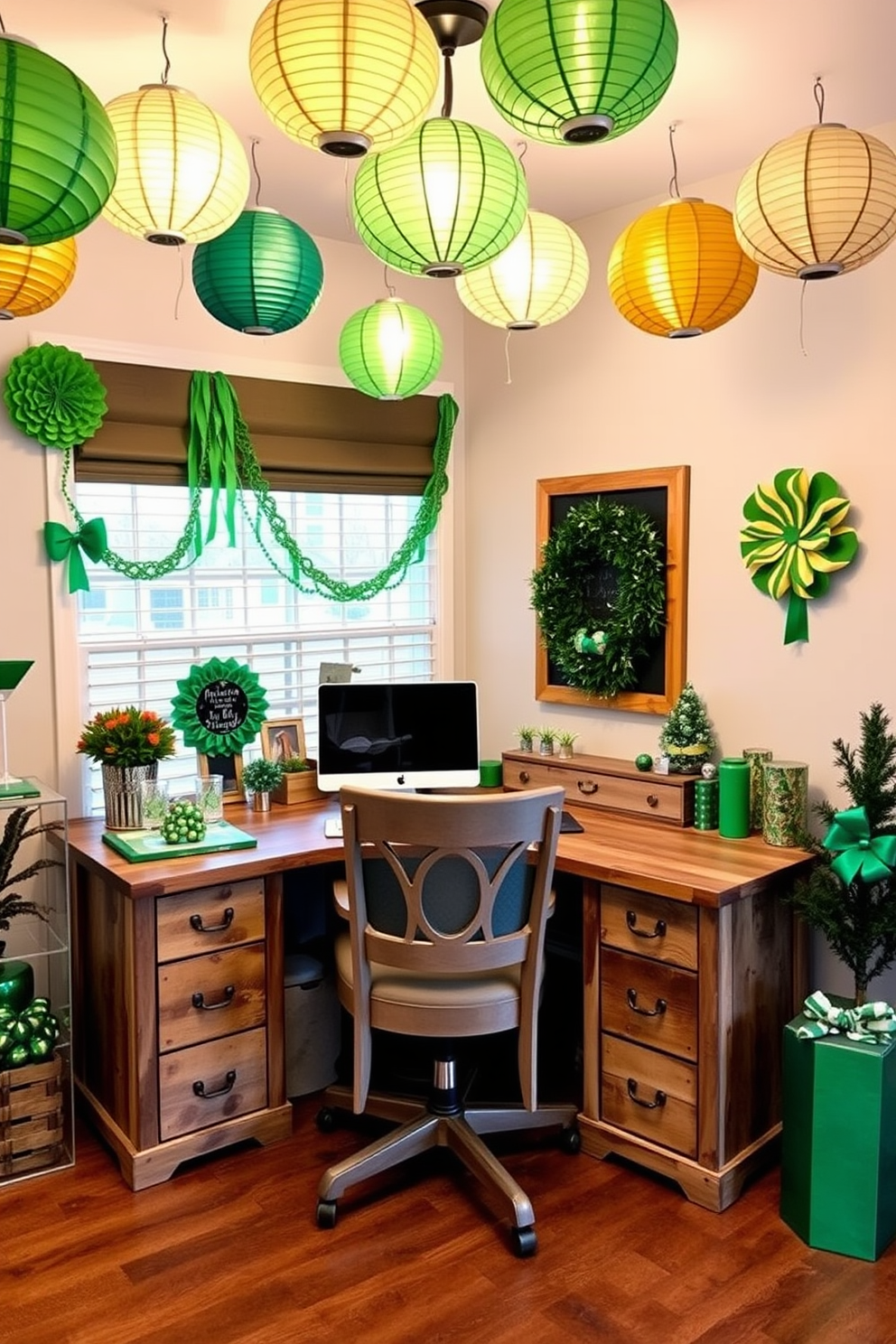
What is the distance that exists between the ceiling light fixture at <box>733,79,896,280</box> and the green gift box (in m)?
1.64

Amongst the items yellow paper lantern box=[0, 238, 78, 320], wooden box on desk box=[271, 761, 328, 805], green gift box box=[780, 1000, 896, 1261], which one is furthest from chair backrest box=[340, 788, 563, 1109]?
yellow paper lantern box=[0, 238, 78, 320]

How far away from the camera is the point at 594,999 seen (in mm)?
2805

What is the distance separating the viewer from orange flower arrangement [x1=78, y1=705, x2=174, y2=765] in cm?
298

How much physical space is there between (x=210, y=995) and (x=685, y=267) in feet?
6.64

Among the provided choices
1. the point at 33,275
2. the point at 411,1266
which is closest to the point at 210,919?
the point at 411,1266

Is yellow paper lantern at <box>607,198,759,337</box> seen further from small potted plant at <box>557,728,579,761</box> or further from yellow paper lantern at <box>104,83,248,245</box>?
small potted plant at <box>557,728,579,761</box>

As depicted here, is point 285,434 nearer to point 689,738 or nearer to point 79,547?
point 79,547

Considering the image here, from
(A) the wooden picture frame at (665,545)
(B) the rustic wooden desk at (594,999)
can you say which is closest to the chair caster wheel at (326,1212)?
(B) the rustic wooden desk at (594,999)

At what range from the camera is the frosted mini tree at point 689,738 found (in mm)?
3184

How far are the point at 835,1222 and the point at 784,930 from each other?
2.19 ft

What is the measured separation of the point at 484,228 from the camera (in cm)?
186

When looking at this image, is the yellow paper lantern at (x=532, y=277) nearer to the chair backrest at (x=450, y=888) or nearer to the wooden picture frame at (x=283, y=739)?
the chair backrest at (x=450, y=888)

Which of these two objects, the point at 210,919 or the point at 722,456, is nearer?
the point at 210,919

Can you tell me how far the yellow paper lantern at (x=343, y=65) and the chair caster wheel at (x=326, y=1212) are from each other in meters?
2.15
